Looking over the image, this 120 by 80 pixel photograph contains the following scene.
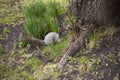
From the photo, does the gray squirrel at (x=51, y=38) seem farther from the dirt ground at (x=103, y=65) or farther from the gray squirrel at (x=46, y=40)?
the dirt ground at (x=103, y=65)

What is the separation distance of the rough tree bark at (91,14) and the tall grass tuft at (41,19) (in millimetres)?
541

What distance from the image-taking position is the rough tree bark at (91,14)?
322 centimetres

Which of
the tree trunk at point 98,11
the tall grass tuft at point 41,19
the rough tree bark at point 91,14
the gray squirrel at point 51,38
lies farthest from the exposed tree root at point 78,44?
the tall grass tuft at point 41,19

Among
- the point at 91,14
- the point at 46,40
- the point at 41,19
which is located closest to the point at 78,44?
the point at 91,14

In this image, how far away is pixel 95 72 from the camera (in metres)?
3.06

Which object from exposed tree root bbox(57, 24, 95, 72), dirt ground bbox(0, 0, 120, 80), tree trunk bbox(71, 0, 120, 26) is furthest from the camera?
exposed tree root bbox(57, 24, 95, 72)

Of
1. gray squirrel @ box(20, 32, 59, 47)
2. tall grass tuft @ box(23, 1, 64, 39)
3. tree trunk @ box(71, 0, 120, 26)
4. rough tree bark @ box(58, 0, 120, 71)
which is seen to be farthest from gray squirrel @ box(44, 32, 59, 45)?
tree trunk @ box(71, 0, 120, 26)

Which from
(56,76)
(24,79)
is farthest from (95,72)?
(24,79)

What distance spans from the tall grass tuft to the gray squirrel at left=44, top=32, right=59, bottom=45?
12cm

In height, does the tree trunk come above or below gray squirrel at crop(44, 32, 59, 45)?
above

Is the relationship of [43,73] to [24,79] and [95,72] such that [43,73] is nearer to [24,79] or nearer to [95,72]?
[24,79]

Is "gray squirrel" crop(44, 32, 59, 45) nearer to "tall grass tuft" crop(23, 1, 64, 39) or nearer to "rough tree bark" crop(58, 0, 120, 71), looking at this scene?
"tall grass tuft" crop(23, 1, 64, 39)

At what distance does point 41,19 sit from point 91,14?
2.91 feet

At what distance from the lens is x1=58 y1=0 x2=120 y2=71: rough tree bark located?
3.22 metres
